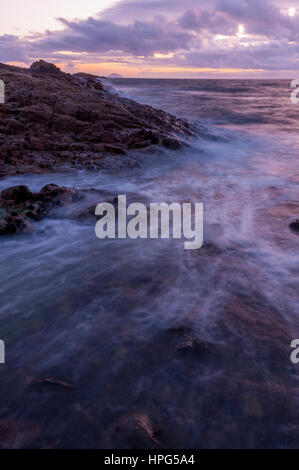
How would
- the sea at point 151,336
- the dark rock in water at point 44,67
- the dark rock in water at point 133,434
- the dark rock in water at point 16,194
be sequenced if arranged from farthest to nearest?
the dark rock in water at point 44,67, the dark rock in water at point 16,194, the sea at point 151,336, the dark rock in water at point 133,434

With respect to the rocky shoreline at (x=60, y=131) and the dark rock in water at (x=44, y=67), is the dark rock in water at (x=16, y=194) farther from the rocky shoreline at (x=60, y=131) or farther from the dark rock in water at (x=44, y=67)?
the dark rock in water at (x=44, y=67)

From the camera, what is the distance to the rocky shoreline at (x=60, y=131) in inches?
351

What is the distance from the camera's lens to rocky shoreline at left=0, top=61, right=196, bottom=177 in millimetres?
8922

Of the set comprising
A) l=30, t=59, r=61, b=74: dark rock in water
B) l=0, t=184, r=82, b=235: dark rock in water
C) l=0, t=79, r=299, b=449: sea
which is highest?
l=30, t=59, r=61, b=74: dark rock in water

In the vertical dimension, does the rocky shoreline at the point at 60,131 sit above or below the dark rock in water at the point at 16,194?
above

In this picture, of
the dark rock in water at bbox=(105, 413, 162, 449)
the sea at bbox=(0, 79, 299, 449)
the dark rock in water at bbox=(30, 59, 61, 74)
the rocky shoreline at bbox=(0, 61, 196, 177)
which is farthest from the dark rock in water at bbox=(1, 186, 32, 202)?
the dark rock in water at bbox=(30, 59, 61, 74)

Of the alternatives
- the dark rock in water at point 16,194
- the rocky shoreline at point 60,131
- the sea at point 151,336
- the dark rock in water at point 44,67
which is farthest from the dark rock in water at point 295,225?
the dark rock in water at point 44,67

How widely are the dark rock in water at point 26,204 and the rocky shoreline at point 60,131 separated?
7.20 ft

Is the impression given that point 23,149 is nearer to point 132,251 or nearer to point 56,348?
point 132,251

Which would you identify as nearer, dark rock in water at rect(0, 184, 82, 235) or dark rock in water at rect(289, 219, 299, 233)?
dark rock in water at rect(0, 184, 82, 235)

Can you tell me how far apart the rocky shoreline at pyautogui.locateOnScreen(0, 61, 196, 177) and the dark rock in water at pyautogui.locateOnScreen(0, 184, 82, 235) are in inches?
86.4

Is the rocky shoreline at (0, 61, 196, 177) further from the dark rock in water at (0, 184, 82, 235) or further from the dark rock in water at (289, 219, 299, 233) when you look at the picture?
the dark rock in water at (289, 219, 299, 233)

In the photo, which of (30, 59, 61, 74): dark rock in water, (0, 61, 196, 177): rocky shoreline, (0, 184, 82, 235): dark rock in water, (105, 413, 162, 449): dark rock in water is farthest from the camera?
(30, 59, 61, 74): dark rock in water

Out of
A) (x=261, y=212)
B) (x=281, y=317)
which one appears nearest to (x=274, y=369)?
(x=281, y=317)
